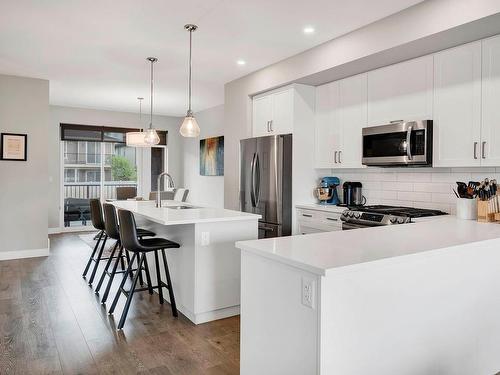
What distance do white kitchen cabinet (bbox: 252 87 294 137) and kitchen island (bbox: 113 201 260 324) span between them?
1635 mm

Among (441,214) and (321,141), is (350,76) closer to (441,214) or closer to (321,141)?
(321,141)

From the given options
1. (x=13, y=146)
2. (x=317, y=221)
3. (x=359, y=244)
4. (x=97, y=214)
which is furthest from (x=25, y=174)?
(x=359, y=244)

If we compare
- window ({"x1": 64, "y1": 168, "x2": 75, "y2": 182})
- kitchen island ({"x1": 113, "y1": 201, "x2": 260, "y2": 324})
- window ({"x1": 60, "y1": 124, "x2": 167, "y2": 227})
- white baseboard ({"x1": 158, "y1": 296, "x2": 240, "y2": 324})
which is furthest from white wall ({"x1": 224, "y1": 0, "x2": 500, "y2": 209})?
window ({"x1": 64, "y1": 168, "x2": 75, "y2": 182})

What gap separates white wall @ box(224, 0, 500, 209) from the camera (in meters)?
2.78

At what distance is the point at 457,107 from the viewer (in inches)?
125

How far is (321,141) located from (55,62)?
3385mm

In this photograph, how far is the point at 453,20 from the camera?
2.79 meters

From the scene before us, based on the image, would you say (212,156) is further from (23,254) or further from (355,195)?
(355,195)

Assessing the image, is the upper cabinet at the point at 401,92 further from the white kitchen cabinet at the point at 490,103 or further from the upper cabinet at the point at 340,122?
the white kitchen cabinet at the point at 490,103

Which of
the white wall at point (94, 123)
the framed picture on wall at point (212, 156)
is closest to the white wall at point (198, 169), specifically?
the framed picture on wall at point (212, 156)

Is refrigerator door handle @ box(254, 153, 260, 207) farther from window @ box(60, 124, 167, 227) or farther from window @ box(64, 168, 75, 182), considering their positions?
window @ box(64, 168, 75, 182)

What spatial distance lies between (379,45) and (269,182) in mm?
1933

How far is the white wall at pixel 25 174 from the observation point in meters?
5.43

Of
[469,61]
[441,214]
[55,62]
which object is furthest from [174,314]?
[55,62]
